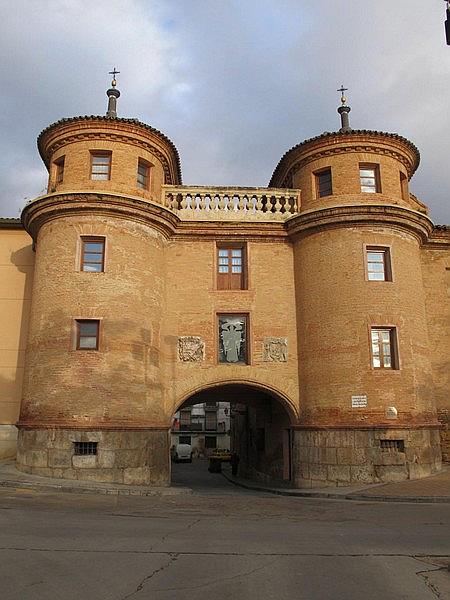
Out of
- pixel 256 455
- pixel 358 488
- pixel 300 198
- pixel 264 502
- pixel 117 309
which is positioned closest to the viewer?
pixel 264 502

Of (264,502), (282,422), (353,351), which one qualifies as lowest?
(264,502)

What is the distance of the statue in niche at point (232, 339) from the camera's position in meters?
20.1

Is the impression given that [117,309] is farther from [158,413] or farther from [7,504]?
[7,504]

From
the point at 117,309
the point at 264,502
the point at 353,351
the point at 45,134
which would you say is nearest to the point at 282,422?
the point at 353,351

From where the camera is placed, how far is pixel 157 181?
69.2 ft

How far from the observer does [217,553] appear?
26.1 ft

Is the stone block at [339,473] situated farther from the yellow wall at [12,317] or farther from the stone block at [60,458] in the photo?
the yellow wall at [12,317]

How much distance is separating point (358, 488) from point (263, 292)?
7667 mm

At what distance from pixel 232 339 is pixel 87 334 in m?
5.24

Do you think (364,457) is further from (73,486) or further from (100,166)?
(100,166)

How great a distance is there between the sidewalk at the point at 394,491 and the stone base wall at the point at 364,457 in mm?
372

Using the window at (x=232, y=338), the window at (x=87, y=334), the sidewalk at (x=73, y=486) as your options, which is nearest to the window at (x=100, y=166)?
the window at (x=87, y=334)

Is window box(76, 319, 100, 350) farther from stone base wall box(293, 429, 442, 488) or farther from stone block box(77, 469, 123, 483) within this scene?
stone base wall box(293, 429, 442, 488)

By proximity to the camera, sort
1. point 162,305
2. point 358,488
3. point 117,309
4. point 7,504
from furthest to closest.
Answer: point 162,305, point 117,309, point 358,488, point 7,504
